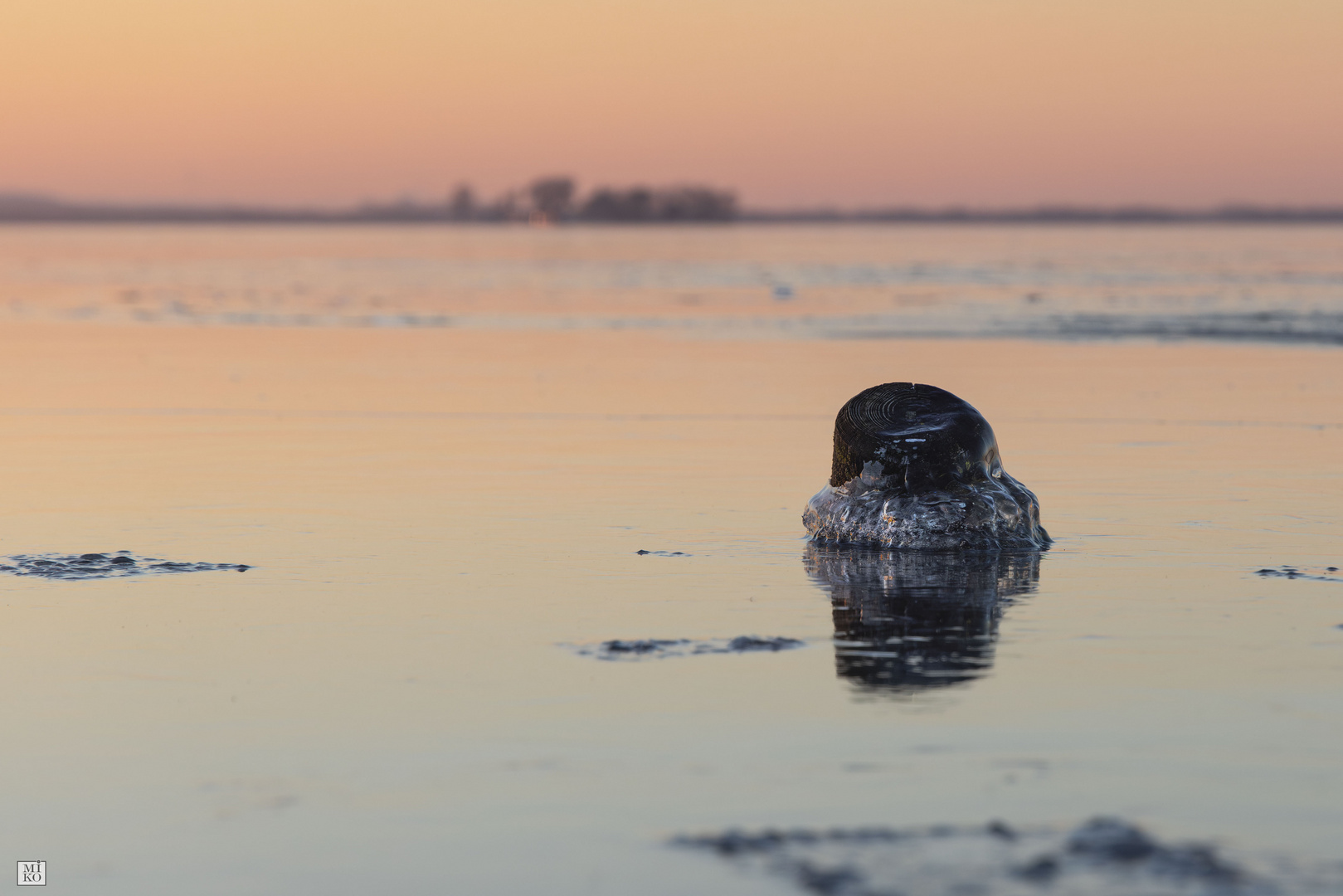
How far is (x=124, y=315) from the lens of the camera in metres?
40.0

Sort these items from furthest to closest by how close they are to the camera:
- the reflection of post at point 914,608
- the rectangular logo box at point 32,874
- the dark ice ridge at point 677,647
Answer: the dark ice ridge at point 677,647 → the reflection of post at point 914,608 → the rectangular logo box at point 32,874

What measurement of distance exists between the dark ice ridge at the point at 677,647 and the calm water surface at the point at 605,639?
0.41ft

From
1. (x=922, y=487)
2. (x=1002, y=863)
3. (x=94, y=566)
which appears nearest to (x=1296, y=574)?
(x=922, y=487)

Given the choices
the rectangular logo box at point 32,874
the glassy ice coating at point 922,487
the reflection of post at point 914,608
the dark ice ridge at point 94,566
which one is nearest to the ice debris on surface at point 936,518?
the glassy ice coating at point 922,487

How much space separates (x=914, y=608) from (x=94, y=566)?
4993 millimetres

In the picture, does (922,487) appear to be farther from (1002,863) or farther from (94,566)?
(1002,863)

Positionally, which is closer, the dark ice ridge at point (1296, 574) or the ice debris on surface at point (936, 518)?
the dark ice ridge at point (1296, 574)

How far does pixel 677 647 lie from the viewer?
8.96 meters

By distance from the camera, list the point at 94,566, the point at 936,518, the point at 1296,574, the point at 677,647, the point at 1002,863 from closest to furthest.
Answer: the point at 1002,863 < the point at 677,647 < the point at 1296,574 < the point at 94,566 < the point at 936,518

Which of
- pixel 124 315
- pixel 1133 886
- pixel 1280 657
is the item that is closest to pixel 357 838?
pixel 1133 886

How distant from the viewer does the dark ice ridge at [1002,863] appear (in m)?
5.62

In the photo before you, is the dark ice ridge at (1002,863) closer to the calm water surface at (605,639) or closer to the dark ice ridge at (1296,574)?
the calm water surface at (605,639)

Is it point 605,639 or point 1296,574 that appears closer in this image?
point 605,639

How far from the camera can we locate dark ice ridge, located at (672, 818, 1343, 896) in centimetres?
562
